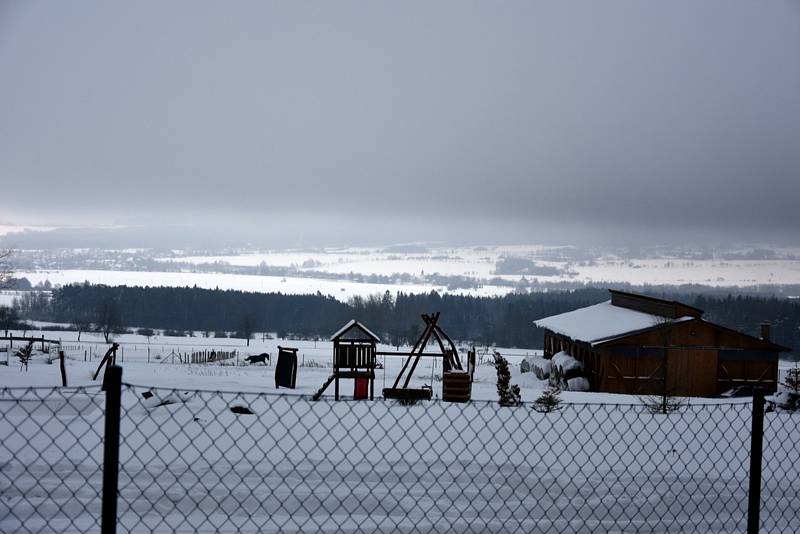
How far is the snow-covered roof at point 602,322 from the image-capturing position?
2559 centimetres

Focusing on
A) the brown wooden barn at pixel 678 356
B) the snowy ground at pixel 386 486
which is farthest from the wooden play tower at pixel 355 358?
the brown wooden barn at pixel 678 356

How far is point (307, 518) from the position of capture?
18.7 feet

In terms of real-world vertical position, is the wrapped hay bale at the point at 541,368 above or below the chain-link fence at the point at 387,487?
below

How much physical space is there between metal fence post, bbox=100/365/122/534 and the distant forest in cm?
9113

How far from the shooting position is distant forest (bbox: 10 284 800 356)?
10181cm

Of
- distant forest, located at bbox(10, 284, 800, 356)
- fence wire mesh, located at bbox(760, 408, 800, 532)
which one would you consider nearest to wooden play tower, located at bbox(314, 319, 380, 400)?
fence wire mesh, located at bbox(760, 408, 800, 532)

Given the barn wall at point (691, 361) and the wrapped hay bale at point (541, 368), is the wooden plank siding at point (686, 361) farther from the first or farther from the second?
the wrapped hay bale at point (541, 368)

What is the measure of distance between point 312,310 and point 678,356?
95.6 metres

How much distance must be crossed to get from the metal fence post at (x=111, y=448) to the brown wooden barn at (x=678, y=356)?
77.3 ft

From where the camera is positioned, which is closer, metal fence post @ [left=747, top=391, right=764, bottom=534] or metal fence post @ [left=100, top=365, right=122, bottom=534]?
metal fence post @ [left=100, top=365, right=122, bottom=534]

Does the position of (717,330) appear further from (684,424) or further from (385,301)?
(385,301)

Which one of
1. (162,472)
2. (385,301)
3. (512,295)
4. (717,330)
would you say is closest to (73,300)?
(385,301)

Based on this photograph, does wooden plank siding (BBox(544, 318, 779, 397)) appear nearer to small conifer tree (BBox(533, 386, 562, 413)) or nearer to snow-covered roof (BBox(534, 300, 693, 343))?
snow-covered roof (BBox(534, 300, 693, 343))

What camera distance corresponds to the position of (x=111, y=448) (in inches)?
139
